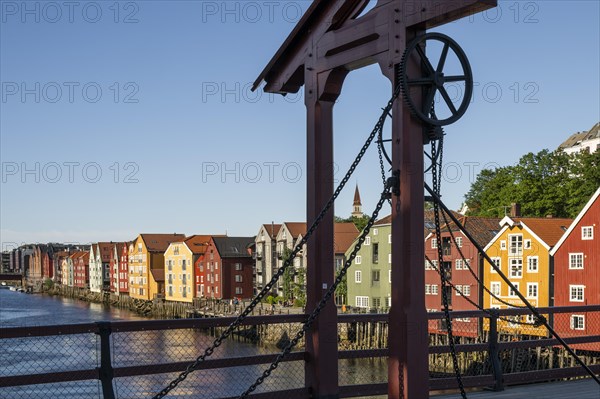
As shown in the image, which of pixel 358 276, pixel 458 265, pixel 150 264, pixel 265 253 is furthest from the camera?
pixel 150 264

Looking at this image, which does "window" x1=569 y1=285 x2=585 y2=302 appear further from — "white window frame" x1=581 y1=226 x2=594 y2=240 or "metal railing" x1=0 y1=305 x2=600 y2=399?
"white window frame" x1=581 y1=226 x2=594 y2=240

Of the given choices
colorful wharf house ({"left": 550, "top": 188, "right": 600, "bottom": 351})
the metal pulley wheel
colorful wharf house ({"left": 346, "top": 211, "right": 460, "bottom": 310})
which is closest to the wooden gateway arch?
the metal pulley wheel

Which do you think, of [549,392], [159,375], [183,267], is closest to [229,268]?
[183,267]

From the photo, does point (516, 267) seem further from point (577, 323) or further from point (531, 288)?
point (577, 323)

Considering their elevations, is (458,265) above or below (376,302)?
above

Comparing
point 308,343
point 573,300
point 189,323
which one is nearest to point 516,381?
point 308,343

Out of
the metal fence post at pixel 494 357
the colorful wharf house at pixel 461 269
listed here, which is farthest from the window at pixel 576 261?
the metal fence post at pixel 494 357

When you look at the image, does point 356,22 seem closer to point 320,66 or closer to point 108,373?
point 320,66

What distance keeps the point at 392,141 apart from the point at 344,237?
71736 millimetres

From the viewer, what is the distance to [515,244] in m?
50.3

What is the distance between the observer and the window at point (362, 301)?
215 ft

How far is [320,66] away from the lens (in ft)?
Answer: 27.8

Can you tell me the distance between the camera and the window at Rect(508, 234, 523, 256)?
49.8m

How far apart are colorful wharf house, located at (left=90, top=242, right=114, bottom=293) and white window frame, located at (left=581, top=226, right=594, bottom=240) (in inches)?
4503
